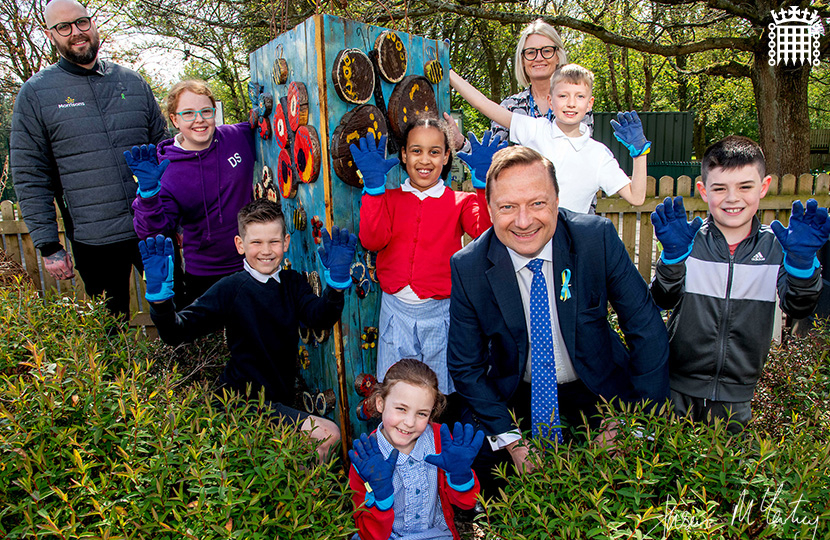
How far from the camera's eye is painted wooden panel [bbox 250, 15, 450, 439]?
8.80 ft

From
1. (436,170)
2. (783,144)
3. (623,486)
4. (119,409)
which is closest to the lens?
(623,486)

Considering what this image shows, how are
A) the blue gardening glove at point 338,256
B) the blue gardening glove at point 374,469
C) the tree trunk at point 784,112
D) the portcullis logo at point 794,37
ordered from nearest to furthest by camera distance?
the blue gardening glove at point 374,469 < the blue gardening glove at point 338,256 < the portcullis logo at point 794,37 < the tree trunk at point 784,112

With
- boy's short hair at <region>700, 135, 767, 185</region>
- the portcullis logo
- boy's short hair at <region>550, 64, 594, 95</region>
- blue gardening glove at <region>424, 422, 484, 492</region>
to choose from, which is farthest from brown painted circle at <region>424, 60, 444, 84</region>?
the portcullis logo

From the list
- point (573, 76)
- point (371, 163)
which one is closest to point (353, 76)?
point (371, 163)

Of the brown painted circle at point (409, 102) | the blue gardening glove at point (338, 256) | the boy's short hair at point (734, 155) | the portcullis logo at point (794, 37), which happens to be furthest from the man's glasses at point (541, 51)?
the portcullis logo at point (794, 37)

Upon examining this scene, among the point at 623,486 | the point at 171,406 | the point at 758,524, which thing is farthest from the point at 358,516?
the point at 758,524

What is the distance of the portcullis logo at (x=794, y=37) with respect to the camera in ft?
26.1

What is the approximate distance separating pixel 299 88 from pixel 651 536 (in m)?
2.38

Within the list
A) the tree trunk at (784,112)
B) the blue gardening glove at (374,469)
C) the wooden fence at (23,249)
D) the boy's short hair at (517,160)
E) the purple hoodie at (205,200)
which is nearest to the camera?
the blue gardening glove at (374,469)

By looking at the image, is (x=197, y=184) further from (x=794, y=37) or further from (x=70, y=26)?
(x=794, y=37)

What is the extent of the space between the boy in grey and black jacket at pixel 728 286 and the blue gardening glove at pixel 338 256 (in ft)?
4.39

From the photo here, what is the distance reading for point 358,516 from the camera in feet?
7.23

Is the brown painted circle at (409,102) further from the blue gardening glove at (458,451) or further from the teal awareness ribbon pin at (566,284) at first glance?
the blue gardening glove at (458,451)

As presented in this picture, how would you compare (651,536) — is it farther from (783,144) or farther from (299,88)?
(783,144)
